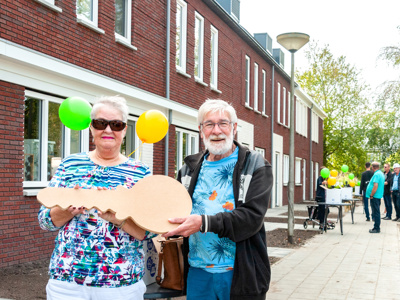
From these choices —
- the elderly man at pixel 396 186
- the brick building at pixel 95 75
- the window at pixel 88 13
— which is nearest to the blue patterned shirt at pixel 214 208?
the brick building at pixel 95 75

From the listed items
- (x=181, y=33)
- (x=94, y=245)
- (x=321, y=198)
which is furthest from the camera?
(x=181, y=33)

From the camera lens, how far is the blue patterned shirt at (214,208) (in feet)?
9.54

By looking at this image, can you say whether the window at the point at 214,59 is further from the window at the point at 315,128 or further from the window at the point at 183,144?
the window at the point at 315,128

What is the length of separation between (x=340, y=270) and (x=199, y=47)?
380 inches

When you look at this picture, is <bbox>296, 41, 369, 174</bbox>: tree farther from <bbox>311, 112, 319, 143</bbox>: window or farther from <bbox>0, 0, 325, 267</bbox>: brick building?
<bbox>0, 0, 325, 267</bbox>: brick building

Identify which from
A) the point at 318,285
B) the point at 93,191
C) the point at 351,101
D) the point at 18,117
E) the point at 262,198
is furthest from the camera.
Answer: the point at 351,101

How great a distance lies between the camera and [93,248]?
2.55m

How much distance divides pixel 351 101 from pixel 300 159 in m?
14.0

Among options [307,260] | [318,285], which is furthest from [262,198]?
[307,260]

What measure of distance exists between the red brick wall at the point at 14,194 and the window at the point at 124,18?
380 centimetres

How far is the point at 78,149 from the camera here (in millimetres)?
9594

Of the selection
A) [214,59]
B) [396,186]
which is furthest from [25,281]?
[396,186]

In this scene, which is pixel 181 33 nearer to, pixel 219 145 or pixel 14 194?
pixel 14 194

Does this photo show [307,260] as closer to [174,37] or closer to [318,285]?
[318,285]
